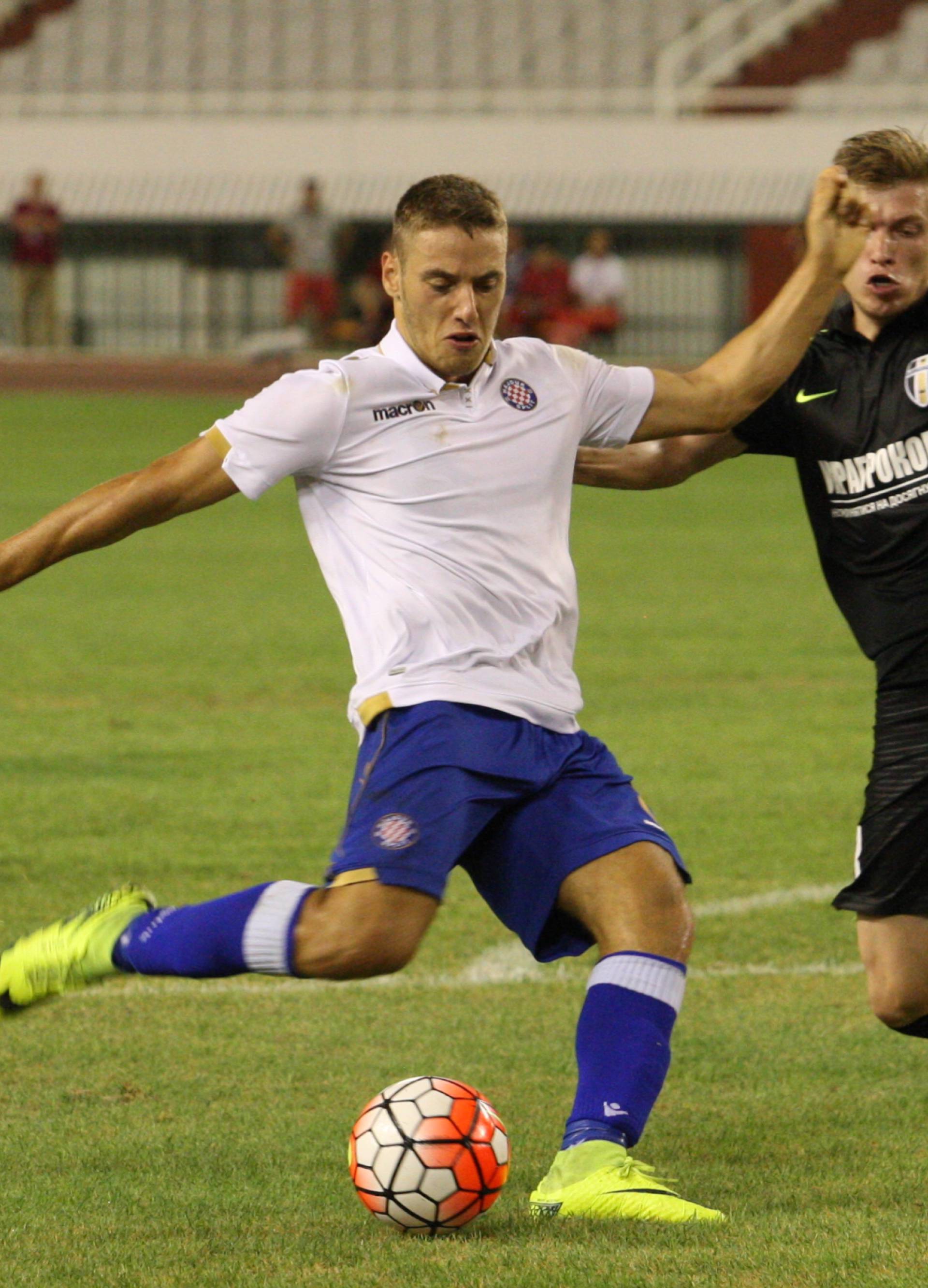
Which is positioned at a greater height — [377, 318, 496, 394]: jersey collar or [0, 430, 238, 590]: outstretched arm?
[377, 318, 496, 394]: jersey collar

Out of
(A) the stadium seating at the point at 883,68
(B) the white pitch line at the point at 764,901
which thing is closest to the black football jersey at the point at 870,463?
(B) the white pitch line at the point at 764,901

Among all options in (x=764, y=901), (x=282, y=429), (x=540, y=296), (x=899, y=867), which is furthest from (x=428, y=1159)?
(x=540, y=296)

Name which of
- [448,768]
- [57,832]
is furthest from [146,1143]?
[57,832]

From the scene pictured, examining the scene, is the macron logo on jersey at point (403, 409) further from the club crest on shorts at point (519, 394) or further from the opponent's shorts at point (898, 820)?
the opponent's shorts at point (898, 820)

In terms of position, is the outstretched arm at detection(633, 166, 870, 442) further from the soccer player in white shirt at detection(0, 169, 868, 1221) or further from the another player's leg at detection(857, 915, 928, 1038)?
the another player's leg at detection(857, 915, 928, 1038)

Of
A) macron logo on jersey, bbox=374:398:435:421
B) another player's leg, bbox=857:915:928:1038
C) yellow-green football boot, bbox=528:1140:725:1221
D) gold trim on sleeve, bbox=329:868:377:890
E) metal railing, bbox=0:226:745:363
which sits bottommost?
metal railing, bbox=0:226:745:363

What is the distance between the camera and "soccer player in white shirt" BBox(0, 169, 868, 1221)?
3.74 m

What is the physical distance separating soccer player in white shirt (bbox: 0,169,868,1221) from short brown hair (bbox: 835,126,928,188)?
0.15 meters

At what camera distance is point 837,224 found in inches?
157

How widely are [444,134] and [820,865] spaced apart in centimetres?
2366

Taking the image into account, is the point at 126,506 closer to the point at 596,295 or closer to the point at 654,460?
the point at 654,460

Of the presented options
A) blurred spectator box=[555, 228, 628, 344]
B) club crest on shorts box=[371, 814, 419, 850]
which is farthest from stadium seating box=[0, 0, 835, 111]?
club crest on shorts box=[371, 814, 419, 850]

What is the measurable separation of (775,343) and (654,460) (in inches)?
19.2

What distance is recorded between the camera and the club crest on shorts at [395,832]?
3.70 metres
